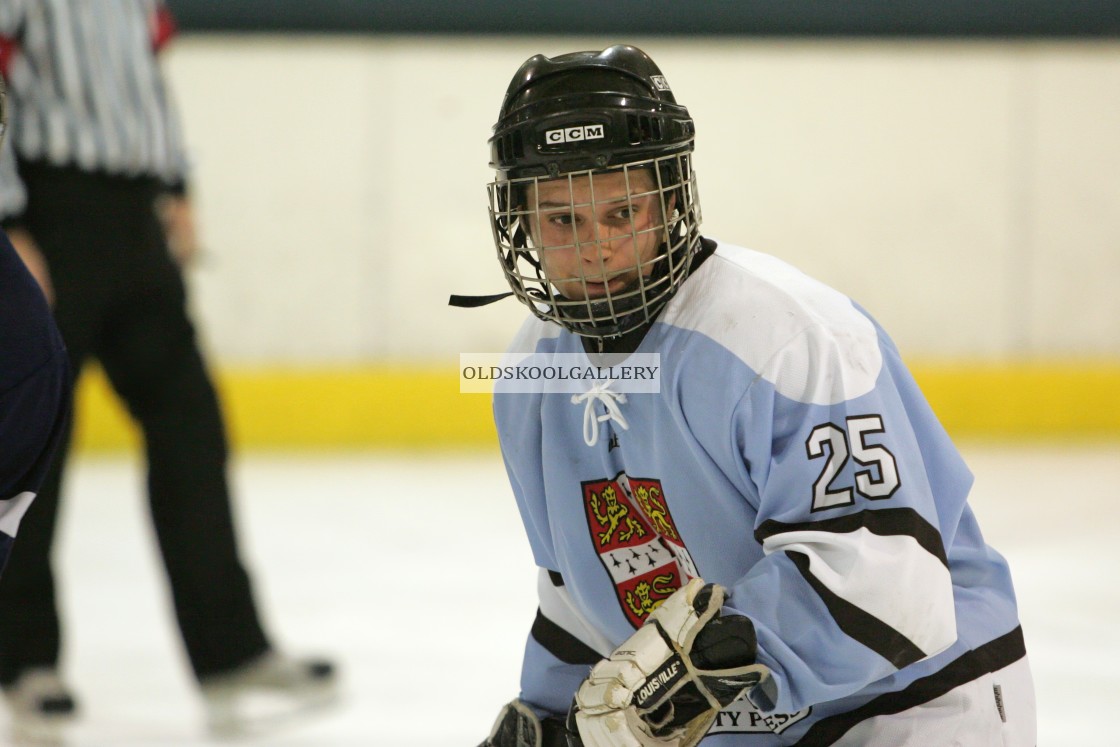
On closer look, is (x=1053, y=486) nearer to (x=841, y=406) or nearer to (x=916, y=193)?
(x=916, y=193)

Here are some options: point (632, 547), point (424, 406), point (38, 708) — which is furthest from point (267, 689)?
point (424, 406)

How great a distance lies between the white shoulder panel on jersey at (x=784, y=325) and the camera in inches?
41.8

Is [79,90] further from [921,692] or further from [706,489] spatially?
[921,692]

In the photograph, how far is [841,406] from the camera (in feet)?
3.43

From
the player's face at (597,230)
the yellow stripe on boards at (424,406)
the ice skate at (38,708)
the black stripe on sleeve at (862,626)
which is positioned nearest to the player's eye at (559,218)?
the player's face at (597,230)

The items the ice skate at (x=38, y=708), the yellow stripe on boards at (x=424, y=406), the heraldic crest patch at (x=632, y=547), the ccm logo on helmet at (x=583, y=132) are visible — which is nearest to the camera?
the ccm logo on helmet at (x=583, y=132)

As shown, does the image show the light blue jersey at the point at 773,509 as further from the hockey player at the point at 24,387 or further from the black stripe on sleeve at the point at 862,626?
the hockey player at the point at 24,387

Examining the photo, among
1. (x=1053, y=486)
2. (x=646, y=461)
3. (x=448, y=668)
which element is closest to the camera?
(x=646, y=461)

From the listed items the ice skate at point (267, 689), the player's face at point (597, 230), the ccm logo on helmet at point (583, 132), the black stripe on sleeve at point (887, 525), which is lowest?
the ice skate at point (267, 689)

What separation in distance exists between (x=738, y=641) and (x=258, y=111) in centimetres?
411

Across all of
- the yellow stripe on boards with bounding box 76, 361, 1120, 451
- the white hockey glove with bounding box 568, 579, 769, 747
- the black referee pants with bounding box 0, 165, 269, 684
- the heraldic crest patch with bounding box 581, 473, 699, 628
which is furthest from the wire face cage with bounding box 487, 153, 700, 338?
the yellow stripe on boards with bounding box 76, 361, 1120, 451

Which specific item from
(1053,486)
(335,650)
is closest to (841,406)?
(335,650)

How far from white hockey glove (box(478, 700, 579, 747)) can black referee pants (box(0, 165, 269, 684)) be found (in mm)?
1085

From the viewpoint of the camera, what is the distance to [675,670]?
101cm
